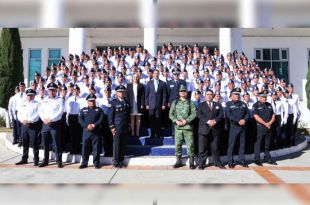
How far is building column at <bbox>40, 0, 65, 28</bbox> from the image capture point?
3.80ft

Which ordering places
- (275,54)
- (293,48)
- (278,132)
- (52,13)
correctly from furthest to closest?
1. (275,54)
2. (293,48)
3. (278,132)
4. (52,13)

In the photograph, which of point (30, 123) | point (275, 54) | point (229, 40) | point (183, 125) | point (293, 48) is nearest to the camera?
point (183, 125)

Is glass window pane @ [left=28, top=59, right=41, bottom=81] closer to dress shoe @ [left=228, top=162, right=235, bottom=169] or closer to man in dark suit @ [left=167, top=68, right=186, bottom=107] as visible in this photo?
man in dark suit @ [left=167, top=68, right=186, bottom=107]

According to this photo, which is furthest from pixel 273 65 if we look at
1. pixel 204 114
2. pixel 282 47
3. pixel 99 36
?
pixel 204 114

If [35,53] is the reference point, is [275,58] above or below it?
below

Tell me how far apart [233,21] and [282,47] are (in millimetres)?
17835

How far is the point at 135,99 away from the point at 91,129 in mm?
1997

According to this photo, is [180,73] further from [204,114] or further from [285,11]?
[285,11]

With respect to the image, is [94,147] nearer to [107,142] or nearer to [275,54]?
[107,142]

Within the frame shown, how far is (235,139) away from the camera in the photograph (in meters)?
7.95

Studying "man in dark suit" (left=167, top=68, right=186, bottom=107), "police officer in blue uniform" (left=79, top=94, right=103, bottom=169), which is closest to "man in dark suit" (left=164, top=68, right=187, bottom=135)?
"man in dark suit" (left=167, top=68, right=186, bottom=107)

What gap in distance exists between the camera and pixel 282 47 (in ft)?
58.1

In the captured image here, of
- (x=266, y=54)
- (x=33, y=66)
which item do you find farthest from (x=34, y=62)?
(x=266, y=54)

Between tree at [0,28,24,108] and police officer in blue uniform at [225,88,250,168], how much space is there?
11208 millimetres
